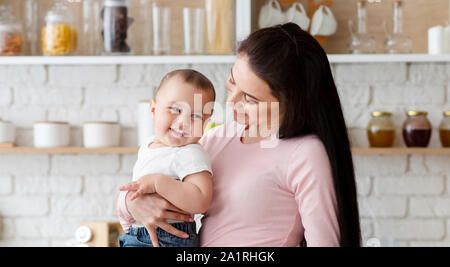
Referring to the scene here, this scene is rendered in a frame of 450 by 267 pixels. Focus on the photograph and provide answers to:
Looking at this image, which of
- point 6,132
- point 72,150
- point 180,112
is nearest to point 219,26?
point 72,150

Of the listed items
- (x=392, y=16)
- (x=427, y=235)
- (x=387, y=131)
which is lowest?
(x=427, y=235)

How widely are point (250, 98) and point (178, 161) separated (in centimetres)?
13

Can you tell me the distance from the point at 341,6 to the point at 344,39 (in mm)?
108

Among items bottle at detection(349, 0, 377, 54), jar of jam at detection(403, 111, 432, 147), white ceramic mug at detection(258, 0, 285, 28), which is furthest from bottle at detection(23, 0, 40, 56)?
jar of jam at detection(403, 111, 432, 147)

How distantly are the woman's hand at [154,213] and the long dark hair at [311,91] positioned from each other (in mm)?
199

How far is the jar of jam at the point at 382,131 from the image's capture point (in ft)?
5.60

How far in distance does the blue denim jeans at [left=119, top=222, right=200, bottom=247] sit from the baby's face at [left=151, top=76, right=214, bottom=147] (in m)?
0.11

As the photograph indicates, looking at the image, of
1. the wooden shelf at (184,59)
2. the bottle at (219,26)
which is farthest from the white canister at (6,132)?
the bottle at (219,26)

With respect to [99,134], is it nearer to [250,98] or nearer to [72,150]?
[72,150]
